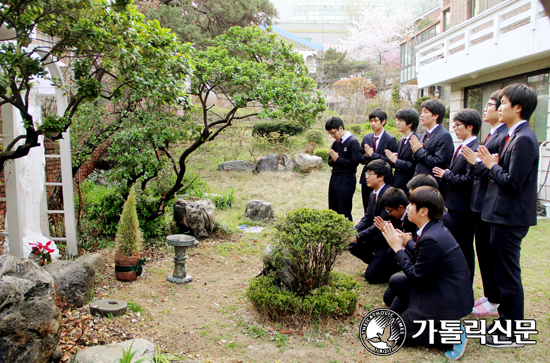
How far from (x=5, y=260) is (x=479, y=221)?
3.72 metres

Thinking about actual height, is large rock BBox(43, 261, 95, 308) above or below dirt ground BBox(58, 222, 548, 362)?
above

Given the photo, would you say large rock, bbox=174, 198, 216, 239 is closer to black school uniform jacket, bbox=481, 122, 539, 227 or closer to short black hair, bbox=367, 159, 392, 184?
short black hair, bbox=367, 159, 392, 184

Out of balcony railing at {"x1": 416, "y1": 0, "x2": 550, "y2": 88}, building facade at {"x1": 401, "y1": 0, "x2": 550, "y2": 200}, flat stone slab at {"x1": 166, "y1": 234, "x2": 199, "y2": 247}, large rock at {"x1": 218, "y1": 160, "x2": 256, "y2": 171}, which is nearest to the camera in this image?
flat stone slab at {"x1": 166, "y1": 234, "x2": 199, "y2": 247}

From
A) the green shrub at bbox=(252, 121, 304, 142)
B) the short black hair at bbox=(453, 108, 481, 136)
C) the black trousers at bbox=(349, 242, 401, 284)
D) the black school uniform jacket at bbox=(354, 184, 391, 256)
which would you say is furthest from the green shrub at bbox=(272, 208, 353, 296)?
the green shrub at bbox=(252, 121, 304, 142)

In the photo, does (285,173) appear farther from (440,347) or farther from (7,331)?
(7,331)

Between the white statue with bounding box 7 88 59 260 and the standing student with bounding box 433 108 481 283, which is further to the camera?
the white statue with bounding box 7 88 59 260

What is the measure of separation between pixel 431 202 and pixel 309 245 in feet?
3.59

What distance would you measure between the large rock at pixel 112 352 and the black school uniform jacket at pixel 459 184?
302 centimetres

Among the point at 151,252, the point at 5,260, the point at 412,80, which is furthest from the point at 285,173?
the point at 412,80

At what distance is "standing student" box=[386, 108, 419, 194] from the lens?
4.95 meters

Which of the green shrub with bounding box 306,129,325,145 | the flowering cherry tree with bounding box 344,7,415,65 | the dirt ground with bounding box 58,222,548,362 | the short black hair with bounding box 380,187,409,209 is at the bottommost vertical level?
the dirt ground with bounding box 58,222,548,362

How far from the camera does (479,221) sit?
3.61 m

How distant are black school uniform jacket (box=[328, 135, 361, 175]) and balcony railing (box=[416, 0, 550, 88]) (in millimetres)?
3790

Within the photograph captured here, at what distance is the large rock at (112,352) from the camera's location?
2705mm
